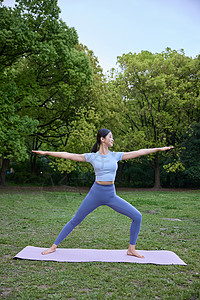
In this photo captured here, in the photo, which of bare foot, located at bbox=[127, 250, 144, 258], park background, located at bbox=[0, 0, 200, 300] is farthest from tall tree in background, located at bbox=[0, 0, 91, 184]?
bare foot, located at bbox=[127, 250, 144, 258]

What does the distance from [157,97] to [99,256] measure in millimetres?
20294

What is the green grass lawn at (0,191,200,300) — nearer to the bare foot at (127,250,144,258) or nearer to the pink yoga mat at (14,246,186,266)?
the pink yoga mat at (14,246,186,266)

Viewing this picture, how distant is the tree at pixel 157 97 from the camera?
21781 millimetres

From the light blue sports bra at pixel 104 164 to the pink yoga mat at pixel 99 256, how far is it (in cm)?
137

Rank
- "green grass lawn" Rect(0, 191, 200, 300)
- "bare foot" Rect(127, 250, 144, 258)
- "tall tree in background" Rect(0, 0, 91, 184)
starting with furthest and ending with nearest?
"tall tree in background" Rect(0, 0, 91, 184)
"bare foot" Rect(127, 250, 144, 258)
"green grass lawn" Rect(0, 191, 200, 300)

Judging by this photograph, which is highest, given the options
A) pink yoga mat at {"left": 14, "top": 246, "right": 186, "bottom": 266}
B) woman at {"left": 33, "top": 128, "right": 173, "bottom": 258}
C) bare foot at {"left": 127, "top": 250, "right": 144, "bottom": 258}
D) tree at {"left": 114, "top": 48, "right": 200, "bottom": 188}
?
tree at {"left": 114, "top": 48, "right": 200, "bottom": 188}

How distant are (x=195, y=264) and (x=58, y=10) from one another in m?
15.1

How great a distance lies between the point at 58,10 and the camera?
1530 centimetres

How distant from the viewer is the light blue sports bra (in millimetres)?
4578

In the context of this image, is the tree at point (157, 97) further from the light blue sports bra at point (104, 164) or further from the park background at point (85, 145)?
the light blue sports bra at point (104, 164)

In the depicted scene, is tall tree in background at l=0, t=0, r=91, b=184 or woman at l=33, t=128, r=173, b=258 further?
tall tree in background at l=0, t=0, r=91, b=184

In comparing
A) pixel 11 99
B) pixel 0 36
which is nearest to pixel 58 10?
pixel 0 36

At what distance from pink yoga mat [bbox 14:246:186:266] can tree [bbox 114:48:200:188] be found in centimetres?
1616

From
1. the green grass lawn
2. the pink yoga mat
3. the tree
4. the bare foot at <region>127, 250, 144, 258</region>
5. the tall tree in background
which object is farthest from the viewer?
the tree
